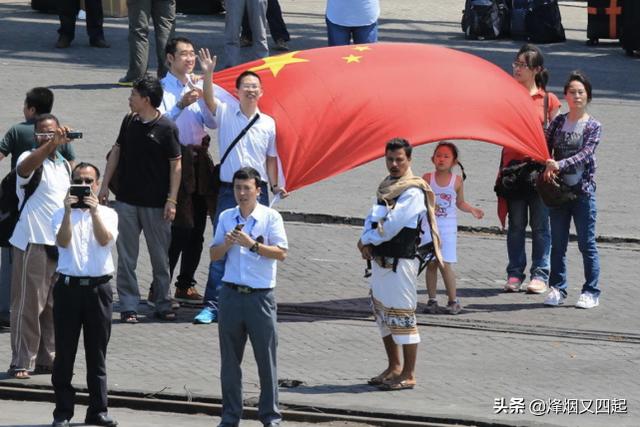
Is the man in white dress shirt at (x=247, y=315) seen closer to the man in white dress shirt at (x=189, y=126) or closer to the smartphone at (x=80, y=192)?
the smartphone at (x=80, y=192)

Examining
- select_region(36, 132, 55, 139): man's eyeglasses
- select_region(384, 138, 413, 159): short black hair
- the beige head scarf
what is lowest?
the beige head scarf

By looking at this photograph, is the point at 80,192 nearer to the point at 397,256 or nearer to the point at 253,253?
the point at 253,253

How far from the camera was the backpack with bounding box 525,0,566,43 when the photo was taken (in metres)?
22.8

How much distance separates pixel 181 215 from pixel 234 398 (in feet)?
10.2

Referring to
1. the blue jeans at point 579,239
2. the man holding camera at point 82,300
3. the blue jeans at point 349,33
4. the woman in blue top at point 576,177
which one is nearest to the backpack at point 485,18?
the blue jeans at point 349,33

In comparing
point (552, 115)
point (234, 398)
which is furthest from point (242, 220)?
point (552, 115)

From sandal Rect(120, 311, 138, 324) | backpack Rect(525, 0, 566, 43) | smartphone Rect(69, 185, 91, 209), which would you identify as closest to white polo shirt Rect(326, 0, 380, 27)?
backpack Rect(525, 0, 566, 43)

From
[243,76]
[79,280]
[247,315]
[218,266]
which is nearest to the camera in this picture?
[247,315]

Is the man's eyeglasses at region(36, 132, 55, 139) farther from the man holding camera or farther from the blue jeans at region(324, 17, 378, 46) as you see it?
the blue jeans at region(324, 17, 378, 46)

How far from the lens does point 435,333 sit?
11.7m

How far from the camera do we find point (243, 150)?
11633 mm

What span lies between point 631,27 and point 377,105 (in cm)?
1099

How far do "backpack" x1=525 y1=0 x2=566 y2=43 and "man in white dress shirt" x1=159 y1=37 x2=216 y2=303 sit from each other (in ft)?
38.1

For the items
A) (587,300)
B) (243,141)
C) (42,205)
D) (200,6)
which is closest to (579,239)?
(587,300)
